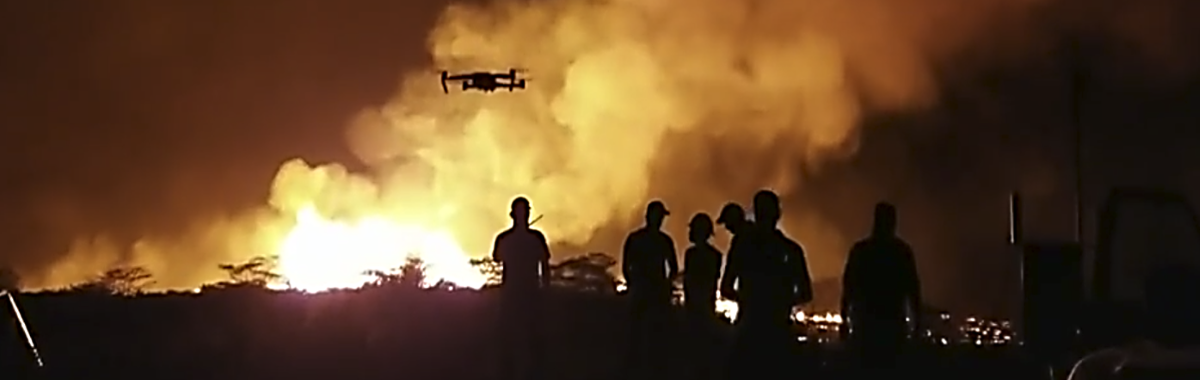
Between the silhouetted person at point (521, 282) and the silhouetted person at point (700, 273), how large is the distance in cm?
129

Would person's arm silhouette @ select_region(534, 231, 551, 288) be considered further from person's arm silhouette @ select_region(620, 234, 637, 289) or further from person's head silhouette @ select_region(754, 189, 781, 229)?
person's head silhouette @ select_region(754, 189, 781, 229)

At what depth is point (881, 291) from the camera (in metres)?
12.8

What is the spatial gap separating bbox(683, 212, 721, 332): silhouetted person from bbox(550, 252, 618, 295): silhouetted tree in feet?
15.6

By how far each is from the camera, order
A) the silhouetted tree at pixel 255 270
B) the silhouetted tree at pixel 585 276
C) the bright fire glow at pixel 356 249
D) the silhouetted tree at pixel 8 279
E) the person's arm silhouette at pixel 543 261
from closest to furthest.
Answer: the person's arm silhouette at pixel 543 261
the silhouetted tree at pixel 585 276
the silhouetted tree at pixel 8 279
the silhouetted tree at pixel 255 270
the bright fire glow at pixel 356 249

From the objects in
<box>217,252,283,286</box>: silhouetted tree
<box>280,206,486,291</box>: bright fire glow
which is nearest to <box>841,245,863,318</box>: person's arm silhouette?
<box>217,252,283,286</box>: silhouetted tree

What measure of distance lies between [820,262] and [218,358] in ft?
48.4

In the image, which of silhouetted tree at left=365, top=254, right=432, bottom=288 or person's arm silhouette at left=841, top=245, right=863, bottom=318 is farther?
silhouetted tree at left=365, top=254, right=432, bottom=288

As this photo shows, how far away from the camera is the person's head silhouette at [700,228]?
14.7m

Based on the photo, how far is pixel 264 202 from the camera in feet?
111

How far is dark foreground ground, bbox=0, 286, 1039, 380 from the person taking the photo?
1498 centimetres

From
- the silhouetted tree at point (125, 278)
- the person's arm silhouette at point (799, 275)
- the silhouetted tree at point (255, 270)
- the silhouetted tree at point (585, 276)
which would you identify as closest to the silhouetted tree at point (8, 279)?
the silhouetted tree at point (125, 278)

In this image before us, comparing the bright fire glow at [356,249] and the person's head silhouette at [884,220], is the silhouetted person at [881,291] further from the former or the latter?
the bright fire glow at [356,249]

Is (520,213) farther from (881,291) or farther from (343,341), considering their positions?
(343,341)

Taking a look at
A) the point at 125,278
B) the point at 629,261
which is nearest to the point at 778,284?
the point at 629,261
